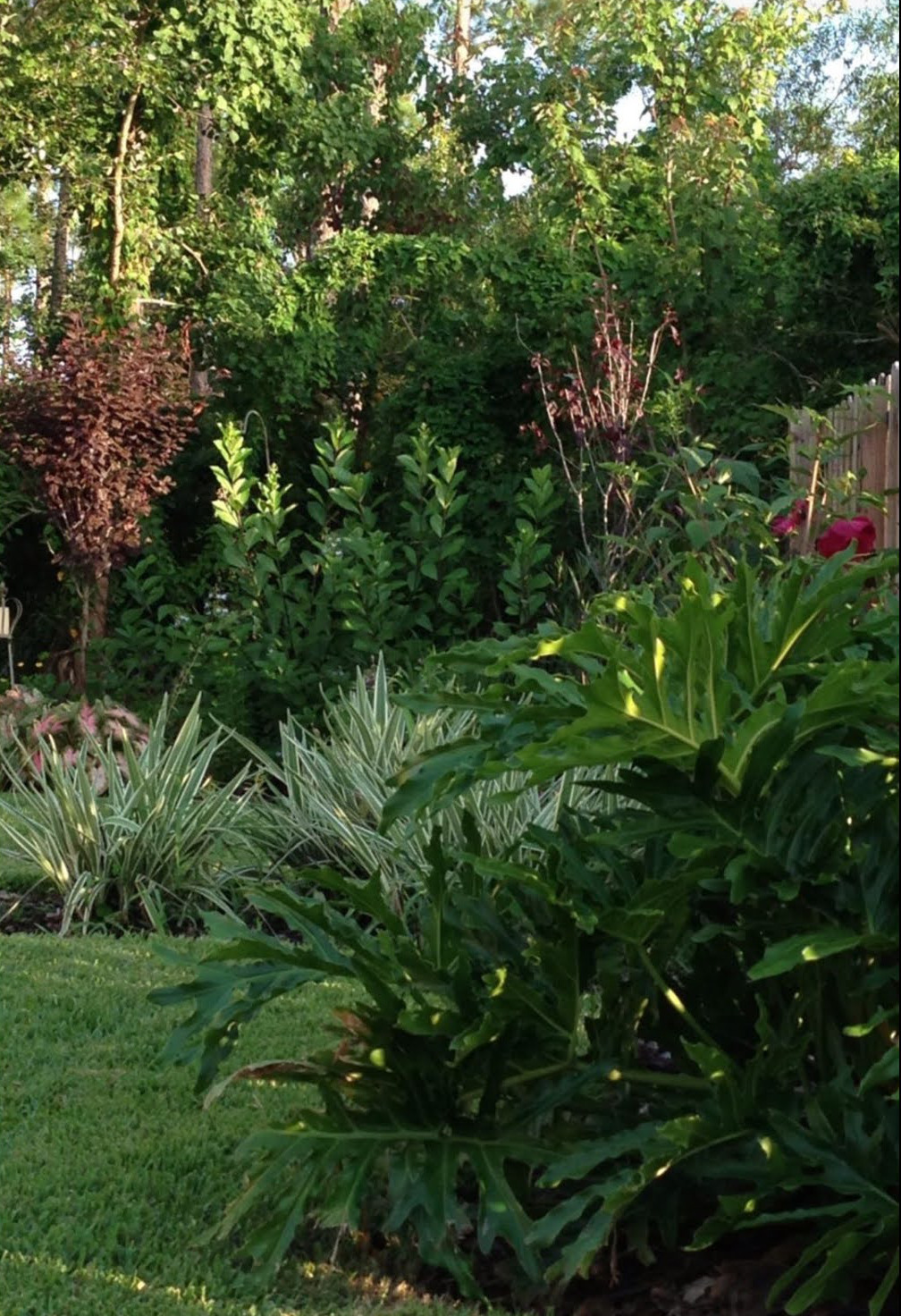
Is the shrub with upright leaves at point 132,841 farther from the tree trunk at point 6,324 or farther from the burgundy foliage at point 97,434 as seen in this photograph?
the tree trunk at point 6,324

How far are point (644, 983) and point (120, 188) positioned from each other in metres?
10.1

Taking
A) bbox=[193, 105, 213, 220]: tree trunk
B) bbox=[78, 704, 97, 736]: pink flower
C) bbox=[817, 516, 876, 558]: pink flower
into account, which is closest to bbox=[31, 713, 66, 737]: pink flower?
bbox=[78, 704, 97, 736]: pink flower

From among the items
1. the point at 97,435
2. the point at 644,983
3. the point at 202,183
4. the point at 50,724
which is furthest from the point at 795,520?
the point at 202,183

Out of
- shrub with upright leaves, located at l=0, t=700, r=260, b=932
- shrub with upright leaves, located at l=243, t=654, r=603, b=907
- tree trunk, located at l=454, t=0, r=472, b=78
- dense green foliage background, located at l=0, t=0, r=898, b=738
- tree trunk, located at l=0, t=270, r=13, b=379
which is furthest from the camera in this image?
tree trunk, located at l=454, t=0, r=472, b=78

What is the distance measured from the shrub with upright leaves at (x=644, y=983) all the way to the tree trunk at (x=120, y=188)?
368 inches

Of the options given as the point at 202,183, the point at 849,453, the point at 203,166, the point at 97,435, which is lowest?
the point at 849,453

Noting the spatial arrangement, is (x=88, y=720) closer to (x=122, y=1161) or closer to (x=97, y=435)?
(x=97, y=435)

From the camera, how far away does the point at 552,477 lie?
9352 millimetres

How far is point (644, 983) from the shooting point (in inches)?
93.7

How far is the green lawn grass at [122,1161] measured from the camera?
7.45ft

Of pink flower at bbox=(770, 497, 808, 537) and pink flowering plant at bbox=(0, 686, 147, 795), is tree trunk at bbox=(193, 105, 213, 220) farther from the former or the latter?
pink flower at bbox=(770, 497, 808, 537)

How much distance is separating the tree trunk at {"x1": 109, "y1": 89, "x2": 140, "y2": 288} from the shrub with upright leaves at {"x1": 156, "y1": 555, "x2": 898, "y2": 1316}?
30.7 feet

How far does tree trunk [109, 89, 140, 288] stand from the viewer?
36.2 feet

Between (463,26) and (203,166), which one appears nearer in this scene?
(203,166)
